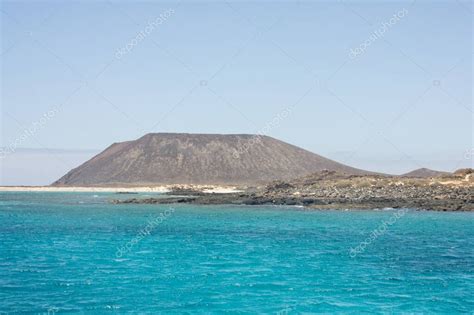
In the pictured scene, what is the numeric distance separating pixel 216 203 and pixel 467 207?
34.3 m

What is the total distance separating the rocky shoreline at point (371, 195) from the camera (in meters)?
67.5

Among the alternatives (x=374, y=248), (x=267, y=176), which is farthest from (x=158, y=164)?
(x=374, y=248)

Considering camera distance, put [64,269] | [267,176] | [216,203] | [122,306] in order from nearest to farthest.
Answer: [122,306] → [64,269] → [216,203] → [267,176]

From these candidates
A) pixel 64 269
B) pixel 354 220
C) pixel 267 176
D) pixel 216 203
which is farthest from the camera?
pixel 267 176

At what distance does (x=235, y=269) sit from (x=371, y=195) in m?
54.2

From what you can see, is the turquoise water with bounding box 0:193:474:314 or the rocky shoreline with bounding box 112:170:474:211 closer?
the turquoise water with bounding box 0:193:474:314

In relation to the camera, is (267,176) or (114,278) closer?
(114,278)

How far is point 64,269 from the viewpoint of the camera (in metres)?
25.1

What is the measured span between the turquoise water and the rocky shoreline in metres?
21.3

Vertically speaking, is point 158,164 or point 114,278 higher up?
point 158,164

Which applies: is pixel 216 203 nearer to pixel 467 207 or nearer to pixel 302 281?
pixel 467 207

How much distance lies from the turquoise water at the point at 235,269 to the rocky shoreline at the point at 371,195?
2129cm

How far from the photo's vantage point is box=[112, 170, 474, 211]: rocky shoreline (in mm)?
67500

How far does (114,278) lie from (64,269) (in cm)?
336
